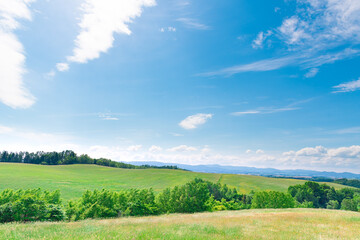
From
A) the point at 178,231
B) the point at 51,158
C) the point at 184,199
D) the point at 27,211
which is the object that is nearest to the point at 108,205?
the point at 27,211

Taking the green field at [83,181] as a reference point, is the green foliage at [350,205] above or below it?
below

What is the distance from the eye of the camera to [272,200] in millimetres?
59875

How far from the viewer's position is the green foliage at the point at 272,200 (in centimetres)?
5925

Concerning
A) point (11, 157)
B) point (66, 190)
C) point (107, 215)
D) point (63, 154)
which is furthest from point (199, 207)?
point (11, 157)

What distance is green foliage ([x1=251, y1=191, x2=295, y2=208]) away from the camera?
59.2 metres

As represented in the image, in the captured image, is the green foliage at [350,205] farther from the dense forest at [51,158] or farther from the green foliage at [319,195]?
the dense forest at [51,158]

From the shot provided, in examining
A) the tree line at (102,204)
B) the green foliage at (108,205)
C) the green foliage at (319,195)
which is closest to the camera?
the tree line at (102,204)

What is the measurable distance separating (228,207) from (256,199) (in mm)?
9051

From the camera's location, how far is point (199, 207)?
40.4m

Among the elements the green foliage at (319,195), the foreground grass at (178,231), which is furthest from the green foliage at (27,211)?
the green foliage at (319,195)

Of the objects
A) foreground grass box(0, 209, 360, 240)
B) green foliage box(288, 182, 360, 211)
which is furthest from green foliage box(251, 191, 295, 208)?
foreground grass box(0, 209, 360, 240)

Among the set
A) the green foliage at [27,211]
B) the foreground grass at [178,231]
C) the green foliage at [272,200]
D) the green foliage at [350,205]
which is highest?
the foreground grass at [178,231]

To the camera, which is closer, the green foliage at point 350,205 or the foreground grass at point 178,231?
the foreground grass at point 178,231

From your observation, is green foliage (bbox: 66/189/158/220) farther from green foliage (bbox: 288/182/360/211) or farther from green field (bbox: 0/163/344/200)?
green foliage (bbox: 288/182/360/211)
